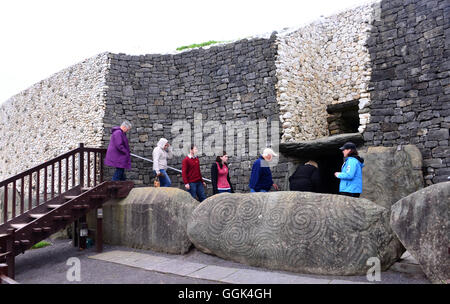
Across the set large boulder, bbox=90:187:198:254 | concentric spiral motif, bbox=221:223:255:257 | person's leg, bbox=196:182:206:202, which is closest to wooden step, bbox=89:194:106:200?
large boulder, bbox=90:187:198:254

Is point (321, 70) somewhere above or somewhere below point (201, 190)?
above

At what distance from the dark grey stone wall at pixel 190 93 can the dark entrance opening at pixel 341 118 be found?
5.56ft

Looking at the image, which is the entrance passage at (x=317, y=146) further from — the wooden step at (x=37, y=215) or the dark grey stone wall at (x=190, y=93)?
the wooden step at (x=37, y=215)

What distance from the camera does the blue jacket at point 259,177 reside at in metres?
5.65

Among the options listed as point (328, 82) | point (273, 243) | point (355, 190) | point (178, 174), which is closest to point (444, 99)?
point (328, 82)

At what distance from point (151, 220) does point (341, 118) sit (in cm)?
607

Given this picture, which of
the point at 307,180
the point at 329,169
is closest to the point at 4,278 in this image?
the point at 307,180

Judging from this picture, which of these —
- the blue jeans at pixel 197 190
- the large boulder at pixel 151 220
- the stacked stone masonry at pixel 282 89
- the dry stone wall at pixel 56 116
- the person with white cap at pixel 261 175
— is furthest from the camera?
Result: the dry stone wall at pixel 56 116

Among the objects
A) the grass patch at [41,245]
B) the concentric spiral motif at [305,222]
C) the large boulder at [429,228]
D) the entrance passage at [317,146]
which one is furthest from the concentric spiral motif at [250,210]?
the grass patch at [41,245]

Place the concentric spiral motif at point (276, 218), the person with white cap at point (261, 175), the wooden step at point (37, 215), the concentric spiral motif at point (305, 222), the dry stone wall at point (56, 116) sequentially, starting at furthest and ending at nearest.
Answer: the dry stone wall at point (56, 116) → the person with white cap at point (261, 175) → the wooden step at point (37, 215) → the concentric spiral motif at point (276, 218) → the concentric spiral motif at point (305, 222)

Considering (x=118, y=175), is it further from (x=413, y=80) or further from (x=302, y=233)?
(x=413, y=80)

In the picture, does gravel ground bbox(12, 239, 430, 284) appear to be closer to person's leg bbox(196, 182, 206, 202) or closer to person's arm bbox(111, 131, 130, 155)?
person's leg bbox(196, 182, 206, 202)

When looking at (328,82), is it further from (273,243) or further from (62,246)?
(62,246)

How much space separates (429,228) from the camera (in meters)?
3.31
